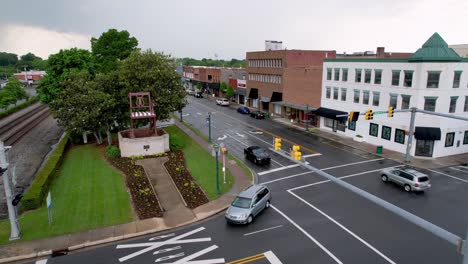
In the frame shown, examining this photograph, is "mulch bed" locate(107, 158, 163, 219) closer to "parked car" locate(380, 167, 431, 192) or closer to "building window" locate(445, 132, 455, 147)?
"parked car" locate(380, 167, 431, 192)

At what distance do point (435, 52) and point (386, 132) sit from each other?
10.2m

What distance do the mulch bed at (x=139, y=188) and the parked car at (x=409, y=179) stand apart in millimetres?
18973

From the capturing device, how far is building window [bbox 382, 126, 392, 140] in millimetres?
38625

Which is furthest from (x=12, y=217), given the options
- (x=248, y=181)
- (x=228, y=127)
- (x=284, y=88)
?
(x=284, y=88)

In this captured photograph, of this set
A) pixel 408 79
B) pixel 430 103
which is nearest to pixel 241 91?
pixel 408 79

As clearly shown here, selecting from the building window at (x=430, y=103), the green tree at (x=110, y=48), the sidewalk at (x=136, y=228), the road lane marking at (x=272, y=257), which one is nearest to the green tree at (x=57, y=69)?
the green tree at (x=110, y=48)

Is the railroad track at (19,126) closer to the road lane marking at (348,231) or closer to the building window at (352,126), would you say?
the road lane marking at (348,231)

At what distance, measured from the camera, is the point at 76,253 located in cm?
1800

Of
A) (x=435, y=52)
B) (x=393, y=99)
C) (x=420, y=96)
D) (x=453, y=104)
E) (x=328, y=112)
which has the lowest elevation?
(x=328, y=112)

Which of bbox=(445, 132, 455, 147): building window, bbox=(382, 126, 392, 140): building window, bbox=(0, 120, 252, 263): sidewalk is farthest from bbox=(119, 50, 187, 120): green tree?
bbox=(445, 132, 455, 147): building window

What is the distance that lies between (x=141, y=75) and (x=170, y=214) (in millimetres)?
21160

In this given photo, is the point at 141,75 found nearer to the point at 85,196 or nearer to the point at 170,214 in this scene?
the point at 85,196

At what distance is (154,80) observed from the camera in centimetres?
3934

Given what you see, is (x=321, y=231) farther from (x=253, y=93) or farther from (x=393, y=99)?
(x=253, y=93)
